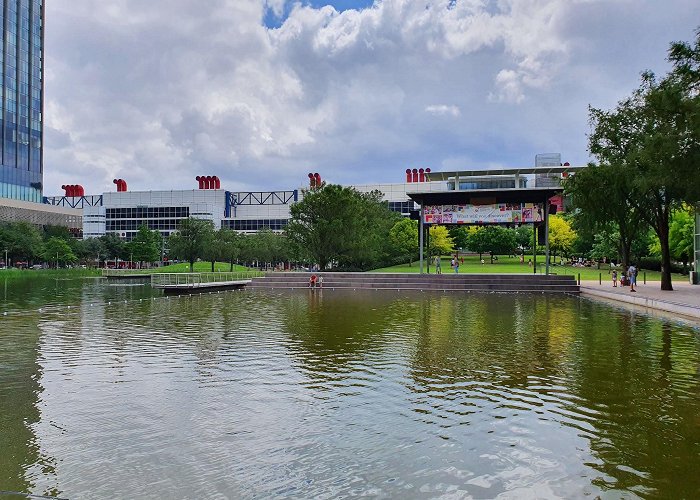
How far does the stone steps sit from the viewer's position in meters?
37.3

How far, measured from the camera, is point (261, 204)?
127062mm

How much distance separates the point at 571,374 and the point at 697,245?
35.8 m

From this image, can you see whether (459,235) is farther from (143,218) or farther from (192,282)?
(143,218)

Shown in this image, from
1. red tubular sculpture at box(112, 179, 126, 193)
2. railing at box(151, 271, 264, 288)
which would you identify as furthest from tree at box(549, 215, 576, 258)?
red tubular sculpture at box(112, 179, 126, 193)

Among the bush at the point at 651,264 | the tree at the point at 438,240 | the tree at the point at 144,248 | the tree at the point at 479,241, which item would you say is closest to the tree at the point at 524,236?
the tree at the point at 479,241

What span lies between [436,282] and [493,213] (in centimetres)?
675

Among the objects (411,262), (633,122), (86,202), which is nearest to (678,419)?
(633,122)

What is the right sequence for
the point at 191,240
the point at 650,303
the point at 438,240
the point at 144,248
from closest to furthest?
the point at 650,303, the point at 191,240, the point at 438,240, the point at 144,248

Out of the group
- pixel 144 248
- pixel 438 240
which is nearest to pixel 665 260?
pixel 438 240

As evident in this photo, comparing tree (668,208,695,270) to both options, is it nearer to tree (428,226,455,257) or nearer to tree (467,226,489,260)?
tree (467,226,489,260)

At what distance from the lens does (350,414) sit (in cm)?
781

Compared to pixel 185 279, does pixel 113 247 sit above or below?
above

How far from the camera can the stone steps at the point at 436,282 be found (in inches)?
1468

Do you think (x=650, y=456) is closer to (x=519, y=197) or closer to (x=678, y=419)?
(x=678, y=419)
